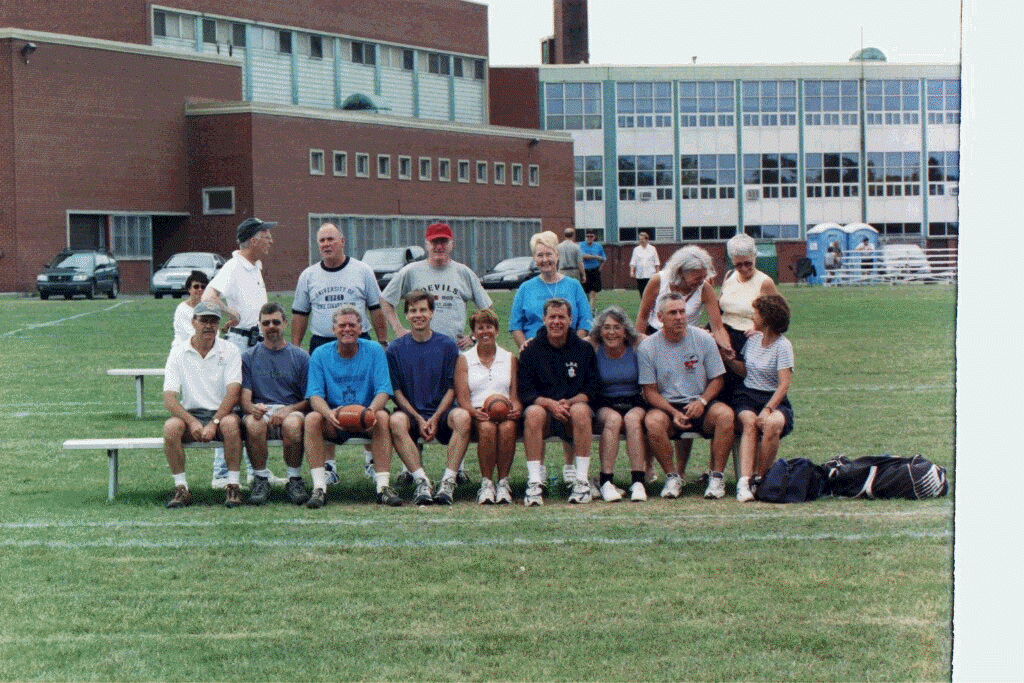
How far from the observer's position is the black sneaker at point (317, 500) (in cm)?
920

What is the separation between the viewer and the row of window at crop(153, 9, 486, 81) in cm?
6159

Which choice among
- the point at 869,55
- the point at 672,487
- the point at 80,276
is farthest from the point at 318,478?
the point at 80,276

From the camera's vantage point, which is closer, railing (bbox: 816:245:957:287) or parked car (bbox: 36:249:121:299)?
parked car (bbox: 36:249:121:299)

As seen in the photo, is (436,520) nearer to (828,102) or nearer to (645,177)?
(828,102)

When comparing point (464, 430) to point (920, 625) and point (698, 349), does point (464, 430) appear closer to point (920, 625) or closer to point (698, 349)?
point (698, 349)

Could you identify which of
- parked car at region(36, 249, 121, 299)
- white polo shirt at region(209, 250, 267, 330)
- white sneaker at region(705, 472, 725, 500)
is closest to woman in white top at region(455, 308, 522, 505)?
white sneaker at region(705, 472, 725, 500)

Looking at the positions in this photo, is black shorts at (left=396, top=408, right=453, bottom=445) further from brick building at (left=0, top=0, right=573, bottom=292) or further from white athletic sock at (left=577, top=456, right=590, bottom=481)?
brick building at (left=0, top=0, right=573, bottom=292)

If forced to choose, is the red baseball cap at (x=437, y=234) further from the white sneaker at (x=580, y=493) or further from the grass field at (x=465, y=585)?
the white sneaker at (x=580, y=493)

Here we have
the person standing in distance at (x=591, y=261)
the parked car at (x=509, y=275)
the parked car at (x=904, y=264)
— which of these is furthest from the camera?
the parked car at (x=509, y=275)

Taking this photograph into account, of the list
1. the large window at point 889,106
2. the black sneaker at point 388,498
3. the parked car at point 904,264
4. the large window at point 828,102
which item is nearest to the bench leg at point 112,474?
the black sneaker at point 388,498

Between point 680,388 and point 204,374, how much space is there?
3095mm

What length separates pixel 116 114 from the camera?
181 ft

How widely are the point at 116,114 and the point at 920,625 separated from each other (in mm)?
53005

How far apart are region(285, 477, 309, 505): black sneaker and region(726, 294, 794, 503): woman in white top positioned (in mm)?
2743
